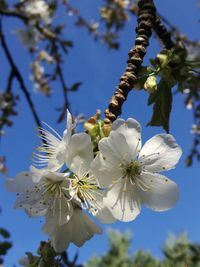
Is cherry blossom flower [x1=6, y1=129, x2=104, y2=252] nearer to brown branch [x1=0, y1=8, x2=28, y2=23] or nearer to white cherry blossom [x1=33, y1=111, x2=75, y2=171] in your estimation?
white cherry blossom [x1=33, y1=111, x2=75, y2=171]

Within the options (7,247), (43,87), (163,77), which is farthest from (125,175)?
(43,87)

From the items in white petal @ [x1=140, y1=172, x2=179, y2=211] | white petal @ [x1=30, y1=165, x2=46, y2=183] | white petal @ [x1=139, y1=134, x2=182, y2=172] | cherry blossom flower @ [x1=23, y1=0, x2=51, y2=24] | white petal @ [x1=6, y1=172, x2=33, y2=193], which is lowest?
white petal @ [x1=140, y1=172, x2=179, y2=211]

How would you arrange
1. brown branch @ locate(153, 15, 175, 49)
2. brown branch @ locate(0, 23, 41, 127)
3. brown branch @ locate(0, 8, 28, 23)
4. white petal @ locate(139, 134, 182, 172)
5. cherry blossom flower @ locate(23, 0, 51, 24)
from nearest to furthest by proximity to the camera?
white petal @ locate(139, 134, 182, 172), brown branch @ locate(153, 15, 175, 49), brown branch @ locate(0, 23, 41, 127), brown branch @ locate(0, 8, 28, 23), cherry blossom flower @ locate(23, 0, 51, 24)

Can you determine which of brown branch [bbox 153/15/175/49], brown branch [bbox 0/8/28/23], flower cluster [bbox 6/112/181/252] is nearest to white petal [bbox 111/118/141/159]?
flower cluster [bbox 6/112/181/252]

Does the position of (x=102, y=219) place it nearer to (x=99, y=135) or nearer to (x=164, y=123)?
(x=99, y=135)

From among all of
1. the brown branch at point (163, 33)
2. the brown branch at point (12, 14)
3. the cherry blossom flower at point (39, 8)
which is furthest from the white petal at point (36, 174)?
the cherry blossom flower at point (39, 8)

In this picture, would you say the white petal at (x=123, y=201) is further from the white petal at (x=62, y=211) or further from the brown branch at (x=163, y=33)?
the brown branch at (x=163, y=33)

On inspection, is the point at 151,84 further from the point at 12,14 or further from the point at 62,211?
the point at 12,14
